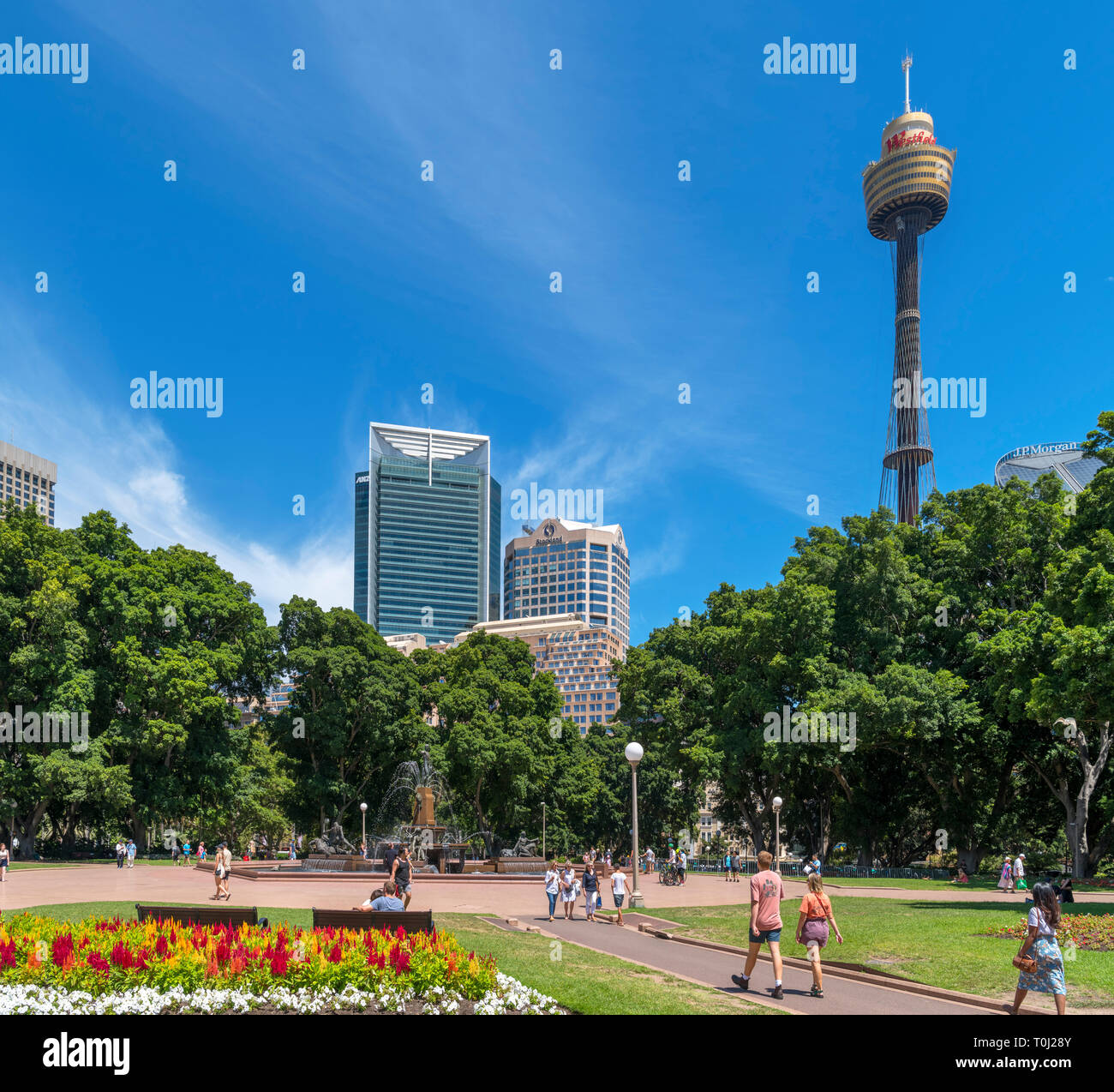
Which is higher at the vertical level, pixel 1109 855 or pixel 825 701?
pixel 825 701

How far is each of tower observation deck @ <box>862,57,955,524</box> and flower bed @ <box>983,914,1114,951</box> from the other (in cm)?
9897

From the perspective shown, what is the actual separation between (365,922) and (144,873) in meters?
25.6

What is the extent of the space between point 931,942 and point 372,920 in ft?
32.4

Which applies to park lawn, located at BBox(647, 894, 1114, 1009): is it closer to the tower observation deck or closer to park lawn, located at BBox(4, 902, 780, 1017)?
park lawn, located at BBox(4, 902, 780, 1017)

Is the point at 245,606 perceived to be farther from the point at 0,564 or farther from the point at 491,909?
the point at 491,909

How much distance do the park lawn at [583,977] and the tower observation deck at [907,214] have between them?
103 m

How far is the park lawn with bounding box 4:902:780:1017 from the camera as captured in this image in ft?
34.8

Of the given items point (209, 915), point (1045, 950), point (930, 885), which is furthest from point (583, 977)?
point (930, 885)

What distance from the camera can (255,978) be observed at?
10000 mm

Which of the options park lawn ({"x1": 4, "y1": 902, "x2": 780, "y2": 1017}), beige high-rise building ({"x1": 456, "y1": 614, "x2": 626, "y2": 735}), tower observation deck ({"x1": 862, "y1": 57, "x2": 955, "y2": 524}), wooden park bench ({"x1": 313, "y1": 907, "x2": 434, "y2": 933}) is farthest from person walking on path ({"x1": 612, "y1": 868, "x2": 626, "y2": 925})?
beige high-rise building ({"x1": 456, "y1": 614, "x2": 626, "y2": 735})

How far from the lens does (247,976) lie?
1004 cm

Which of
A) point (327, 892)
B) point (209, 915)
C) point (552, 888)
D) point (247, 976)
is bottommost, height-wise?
point (327, 892)

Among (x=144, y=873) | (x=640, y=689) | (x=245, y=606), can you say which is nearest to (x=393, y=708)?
(x=245, y=606)

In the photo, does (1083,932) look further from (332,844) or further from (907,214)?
(907,214)
